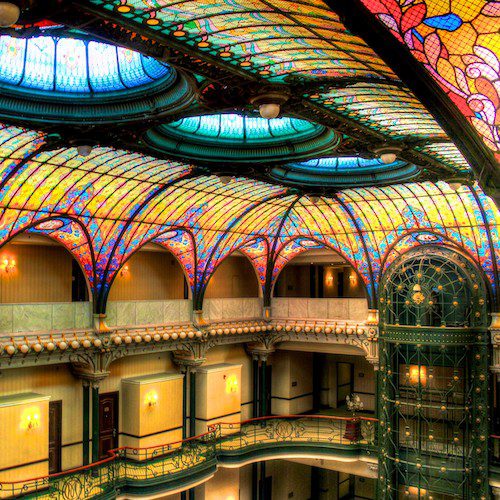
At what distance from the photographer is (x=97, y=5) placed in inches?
Result: 379

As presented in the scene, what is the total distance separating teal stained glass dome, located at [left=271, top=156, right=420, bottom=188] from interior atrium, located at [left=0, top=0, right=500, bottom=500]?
0.28 feet

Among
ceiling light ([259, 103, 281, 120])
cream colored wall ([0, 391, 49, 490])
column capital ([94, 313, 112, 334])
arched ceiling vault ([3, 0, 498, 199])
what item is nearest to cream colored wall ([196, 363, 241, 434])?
column capital ([94, 313, 112, 334])

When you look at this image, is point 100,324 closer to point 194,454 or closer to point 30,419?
point 30,419

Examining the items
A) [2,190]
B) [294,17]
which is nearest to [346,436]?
[2,190]

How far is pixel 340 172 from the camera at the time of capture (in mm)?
24641

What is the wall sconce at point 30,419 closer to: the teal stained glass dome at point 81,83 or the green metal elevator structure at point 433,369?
the teal stained glass dome at point 81,83

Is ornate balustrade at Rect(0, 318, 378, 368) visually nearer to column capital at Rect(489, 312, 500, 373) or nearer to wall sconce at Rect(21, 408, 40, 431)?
wall sconce at Rect(21, 408, 40, 431)

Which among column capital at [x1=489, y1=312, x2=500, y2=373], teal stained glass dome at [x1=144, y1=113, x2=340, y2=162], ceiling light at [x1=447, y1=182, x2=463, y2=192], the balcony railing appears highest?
teal stained glass dome at [x1=144, y1=113, x2=340, y2=162]

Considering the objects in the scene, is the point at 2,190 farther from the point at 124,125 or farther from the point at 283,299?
the point at 283,299

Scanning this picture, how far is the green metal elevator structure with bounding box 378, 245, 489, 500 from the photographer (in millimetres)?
22953

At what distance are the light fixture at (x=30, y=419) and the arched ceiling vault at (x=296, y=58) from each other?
10644 millimetres

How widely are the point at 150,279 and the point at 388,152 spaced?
14075 mm

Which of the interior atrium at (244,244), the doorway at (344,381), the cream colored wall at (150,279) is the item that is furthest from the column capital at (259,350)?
the doorway at (344,381)

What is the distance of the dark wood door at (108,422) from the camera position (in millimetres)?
25781
